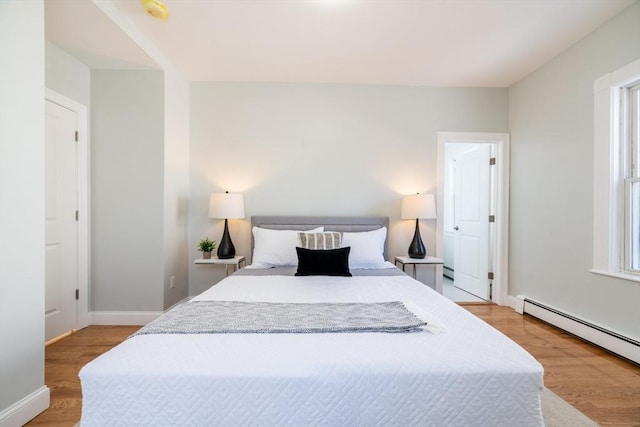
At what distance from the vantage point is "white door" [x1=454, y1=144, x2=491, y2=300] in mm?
3934

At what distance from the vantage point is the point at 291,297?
77.2 inches

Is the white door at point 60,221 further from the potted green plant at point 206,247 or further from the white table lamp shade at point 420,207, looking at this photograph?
the white table lamp shade at point 420,207

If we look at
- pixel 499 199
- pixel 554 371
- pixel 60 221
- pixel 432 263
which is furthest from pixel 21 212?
pixel 499 199

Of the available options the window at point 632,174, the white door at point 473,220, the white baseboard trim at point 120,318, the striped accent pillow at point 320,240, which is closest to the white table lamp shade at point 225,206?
the striped accent pillow at point 320,240

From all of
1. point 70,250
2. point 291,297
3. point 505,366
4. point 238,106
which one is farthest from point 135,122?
point 505,366

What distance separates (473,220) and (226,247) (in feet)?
10.7

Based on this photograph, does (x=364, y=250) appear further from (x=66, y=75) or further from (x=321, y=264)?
(x=66, y=75)

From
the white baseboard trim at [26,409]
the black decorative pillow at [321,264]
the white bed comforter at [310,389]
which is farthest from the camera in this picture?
the black decorative pillow at [321,264]

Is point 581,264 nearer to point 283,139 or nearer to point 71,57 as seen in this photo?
point 283,139

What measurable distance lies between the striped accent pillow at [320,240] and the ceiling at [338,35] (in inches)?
68.7

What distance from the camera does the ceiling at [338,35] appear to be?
227 centimetres

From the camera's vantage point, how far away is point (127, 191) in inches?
122

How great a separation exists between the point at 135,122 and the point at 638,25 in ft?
14.1

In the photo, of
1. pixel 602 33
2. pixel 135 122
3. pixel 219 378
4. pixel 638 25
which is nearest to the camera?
pixel 219 378
